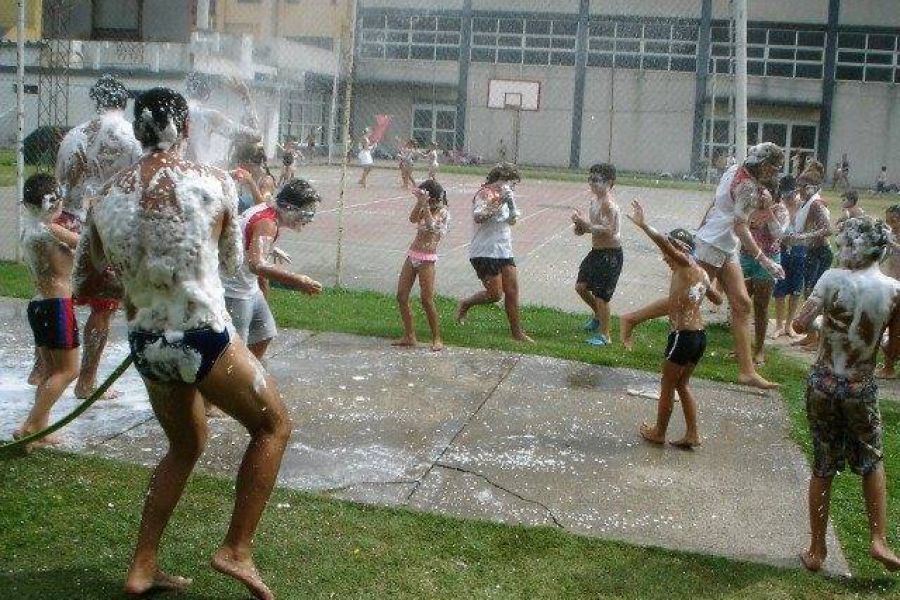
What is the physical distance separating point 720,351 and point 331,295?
156 inches

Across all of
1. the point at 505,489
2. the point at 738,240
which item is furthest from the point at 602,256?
the point at 505,489

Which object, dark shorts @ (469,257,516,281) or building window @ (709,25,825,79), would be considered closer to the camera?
dark shorts @ (469,257,516,281)

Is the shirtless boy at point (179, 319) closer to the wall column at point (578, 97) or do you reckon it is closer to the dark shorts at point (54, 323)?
the dark shorts at point (54, 323)

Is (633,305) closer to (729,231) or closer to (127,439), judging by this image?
(729,231)

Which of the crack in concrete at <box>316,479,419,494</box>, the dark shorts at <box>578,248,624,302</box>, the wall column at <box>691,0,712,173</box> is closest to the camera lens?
the crack in concrete at <box>316,479,419,494</box>

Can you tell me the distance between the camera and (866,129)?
4112cm

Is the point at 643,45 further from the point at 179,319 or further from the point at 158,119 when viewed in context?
the point at 179,319

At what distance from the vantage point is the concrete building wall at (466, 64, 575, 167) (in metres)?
35.2

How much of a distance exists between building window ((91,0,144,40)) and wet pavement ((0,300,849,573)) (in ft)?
15.2

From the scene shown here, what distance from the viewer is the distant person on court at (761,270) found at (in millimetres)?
9000

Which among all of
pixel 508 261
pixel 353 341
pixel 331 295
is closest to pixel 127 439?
pixel 353 341

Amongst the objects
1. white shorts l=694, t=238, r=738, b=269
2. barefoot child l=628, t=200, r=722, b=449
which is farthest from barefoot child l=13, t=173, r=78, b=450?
white shorts l=694, t=238, r=738, b=269

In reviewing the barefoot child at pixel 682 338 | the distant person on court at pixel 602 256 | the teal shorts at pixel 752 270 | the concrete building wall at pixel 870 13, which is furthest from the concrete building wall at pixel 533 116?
the barefoot child at pixel 682 338

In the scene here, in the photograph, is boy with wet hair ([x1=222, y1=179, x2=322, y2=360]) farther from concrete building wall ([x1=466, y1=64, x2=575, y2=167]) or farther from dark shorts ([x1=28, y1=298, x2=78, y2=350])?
concrete building wall ([x1=466, y1=64, x2=575, y2=167])
